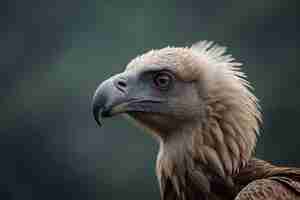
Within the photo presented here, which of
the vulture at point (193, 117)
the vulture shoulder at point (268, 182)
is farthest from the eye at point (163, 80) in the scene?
the vulture shoulder at point (268, 182)

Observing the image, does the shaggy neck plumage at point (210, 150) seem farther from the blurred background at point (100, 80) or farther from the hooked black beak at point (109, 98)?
the blurred background at point (100, 80)

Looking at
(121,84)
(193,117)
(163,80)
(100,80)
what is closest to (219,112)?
(193,117)

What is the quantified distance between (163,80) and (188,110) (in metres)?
0.12

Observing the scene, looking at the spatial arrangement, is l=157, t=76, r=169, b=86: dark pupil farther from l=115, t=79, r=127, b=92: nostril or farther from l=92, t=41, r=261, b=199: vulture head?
l=115, t=79, r=127, b=92: nostril

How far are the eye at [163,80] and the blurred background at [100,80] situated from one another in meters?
2.21

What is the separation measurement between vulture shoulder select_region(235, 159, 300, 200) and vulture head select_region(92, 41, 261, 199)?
1.7 inches

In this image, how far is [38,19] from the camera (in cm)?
523

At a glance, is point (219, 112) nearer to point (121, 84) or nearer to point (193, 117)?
point (193, 117)

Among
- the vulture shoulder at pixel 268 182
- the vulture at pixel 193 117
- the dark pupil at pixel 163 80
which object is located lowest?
the vulture shoulder at pixel 268 182

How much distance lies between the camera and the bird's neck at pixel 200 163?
1990 millimetres

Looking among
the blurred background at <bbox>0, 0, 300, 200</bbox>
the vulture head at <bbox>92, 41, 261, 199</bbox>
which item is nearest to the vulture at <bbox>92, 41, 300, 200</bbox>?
the vulture head at <bbox>92, 41, 261, 199</bbox>

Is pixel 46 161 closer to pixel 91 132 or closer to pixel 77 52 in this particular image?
pixel 91 132

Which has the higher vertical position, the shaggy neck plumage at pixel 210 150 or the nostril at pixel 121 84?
the nostril at pixel 121 84

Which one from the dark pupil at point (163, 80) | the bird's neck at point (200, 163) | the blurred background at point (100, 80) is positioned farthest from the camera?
the blurred background at point (100, 80)
